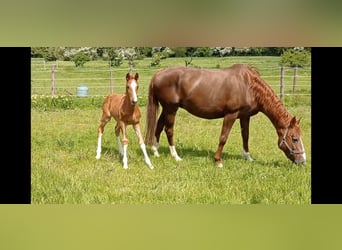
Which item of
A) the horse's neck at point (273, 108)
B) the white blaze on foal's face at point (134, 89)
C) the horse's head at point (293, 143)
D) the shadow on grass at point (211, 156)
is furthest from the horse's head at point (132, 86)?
the horse's head at point (293, 143)

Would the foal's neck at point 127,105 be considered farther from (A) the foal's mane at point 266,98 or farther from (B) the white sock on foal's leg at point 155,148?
(A) the foal's mane at point 266,98

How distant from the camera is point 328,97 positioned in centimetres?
227

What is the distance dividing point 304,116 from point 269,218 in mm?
419

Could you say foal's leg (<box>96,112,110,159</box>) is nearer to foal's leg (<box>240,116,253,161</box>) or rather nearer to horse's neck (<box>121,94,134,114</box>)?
horse's neck (<box>121,94,134,114</box>)

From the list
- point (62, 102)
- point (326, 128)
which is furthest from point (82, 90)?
point (326, 128)

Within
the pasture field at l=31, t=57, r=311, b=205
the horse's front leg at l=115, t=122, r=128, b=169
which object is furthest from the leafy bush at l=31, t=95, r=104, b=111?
the horse's front leg at l=115, t=122, r=128, b=169

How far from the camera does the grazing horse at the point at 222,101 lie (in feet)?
7.57

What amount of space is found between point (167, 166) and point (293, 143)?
0.51m

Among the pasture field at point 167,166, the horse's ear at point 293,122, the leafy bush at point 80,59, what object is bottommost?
the pasture field at point 167,166

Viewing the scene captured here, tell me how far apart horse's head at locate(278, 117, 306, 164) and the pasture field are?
0.07ft

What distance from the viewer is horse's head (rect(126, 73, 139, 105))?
2.26 meters

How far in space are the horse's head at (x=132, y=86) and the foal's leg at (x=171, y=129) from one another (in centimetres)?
16

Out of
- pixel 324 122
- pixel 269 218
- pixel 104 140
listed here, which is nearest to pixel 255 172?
pixel 269 218
